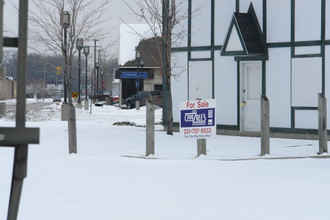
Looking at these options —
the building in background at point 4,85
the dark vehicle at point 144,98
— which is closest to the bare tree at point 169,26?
the building in background at point 4,85

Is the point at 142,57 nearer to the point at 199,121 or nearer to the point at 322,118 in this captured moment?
the point at 322,118

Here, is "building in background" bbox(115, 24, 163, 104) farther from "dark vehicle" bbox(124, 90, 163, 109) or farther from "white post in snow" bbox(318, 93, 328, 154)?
"white post in snow" bbox(318, 93, 328, 154)

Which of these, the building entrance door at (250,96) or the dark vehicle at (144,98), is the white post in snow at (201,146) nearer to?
the building entrance door at (250,96)

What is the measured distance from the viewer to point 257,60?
20.8m

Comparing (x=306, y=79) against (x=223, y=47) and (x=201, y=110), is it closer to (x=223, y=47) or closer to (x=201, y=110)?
(x=223, y=47)

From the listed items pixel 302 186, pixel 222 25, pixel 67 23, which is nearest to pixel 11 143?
pixel 302 186

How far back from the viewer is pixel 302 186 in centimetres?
973

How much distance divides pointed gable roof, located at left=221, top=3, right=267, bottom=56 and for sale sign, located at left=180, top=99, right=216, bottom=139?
652 centimetres

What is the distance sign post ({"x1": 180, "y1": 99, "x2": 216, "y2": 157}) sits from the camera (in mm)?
13852

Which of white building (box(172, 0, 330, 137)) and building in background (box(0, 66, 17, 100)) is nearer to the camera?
building in background (box(0, 66, 17, 100))

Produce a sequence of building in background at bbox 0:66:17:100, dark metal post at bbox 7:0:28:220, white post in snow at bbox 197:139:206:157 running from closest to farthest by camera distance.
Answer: dark metal post at bbox 7:0:28:220 → building in background at bbox 0:66:17:100 → white post in snow at bbox 197:139:206:157

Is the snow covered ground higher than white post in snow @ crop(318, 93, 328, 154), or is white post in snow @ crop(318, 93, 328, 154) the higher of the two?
white post in snow @ crop(318, 93, 328, 154)

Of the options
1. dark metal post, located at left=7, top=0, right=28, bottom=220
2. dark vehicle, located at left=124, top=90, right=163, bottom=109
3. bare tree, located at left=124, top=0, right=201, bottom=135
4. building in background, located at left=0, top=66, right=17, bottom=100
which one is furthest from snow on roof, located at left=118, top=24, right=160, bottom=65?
dark metal post, located at left=7, top=0, right=28, bottom=220

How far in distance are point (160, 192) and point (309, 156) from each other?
6390mm
